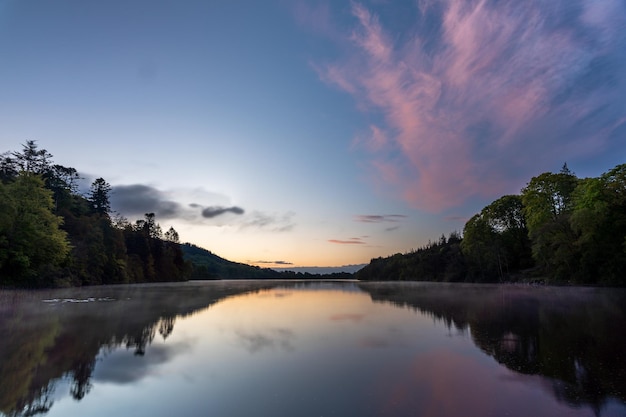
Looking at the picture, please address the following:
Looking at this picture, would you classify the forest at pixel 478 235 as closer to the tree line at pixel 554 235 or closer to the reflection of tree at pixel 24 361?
the tree line at pixel 554 235

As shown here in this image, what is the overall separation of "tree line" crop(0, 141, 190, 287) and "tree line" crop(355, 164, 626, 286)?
6255 centimetres

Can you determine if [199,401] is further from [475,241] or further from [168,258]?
[168,258]

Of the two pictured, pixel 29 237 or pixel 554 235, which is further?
pixel 554 235

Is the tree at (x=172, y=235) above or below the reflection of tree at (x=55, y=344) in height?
above

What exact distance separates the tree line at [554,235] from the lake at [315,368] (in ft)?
108

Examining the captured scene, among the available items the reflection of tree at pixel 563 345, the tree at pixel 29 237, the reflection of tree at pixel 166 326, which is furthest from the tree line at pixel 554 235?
the tree at pixel 29 237

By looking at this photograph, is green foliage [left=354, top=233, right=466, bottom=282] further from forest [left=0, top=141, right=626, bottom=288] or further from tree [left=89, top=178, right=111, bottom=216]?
tree [left=89, top=178, right=111, bottom=216]

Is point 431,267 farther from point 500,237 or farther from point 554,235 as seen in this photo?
point 554,235

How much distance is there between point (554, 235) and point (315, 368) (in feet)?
171

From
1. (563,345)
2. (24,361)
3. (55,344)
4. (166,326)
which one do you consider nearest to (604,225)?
(563,345)

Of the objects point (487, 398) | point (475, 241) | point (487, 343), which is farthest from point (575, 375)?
point (475, 241)

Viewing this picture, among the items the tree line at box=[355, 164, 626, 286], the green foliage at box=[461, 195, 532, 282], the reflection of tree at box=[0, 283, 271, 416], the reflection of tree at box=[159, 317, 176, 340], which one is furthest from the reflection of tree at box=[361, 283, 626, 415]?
the green foliage at box=[461, 195, 532, 282]

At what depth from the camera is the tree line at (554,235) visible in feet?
148

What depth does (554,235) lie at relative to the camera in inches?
2026
